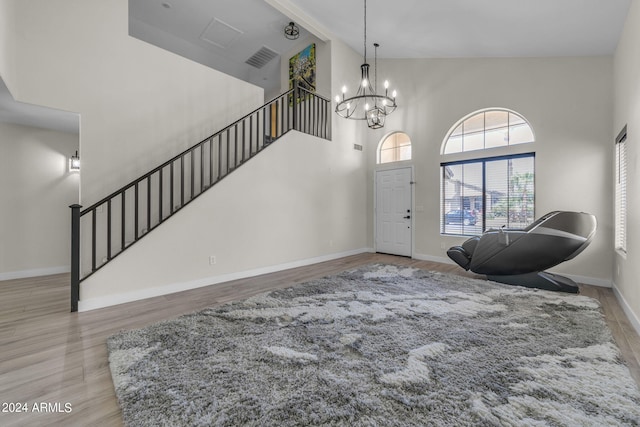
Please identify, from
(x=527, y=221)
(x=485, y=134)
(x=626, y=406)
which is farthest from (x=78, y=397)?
(x=485, y=134)

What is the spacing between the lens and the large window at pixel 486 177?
4.92 m

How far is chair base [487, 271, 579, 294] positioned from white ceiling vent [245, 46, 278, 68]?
24.3 feet

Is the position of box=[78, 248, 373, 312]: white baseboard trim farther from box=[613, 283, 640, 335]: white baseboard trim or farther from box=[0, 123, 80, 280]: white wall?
box=[613, 283, 640, 335]: white baseboard trim

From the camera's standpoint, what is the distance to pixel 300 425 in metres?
1.40

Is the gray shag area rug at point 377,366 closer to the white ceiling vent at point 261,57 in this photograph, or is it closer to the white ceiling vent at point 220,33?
the white ceiling vent at point 220,33

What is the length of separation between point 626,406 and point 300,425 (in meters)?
1.84

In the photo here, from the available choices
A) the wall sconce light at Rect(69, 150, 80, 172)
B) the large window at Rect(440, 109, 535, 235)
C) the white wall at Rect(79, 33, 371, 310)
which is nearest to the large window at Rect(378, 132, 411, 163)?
the white wall at Rect(79, 33, 371, 310)

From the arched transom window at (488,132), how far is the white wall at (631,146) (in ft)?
4.56

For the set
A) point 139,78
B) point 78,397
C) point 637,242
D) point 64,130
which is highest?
point 139,78

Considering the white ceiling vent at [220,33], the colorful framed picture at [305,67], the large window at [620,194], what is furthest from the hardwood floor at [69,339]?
the white ceiling vent at [220,33]

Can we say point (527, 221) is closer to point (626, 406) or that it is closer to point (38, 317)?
point (626, 406)

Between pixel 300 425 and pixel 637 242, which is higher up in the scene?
pixel 637 242

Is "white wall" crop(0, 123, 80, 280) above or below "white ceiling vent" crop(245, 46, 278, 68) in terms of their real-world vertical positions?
below

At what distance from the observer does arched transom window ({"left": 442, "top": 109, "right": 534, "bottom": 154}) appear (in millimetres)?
4992
